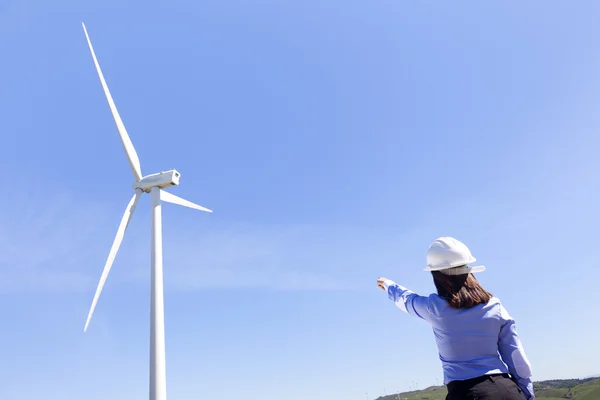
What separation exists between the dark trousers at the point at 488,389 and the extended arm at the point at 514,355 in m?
0.19

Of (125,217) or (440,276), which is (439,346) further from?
(125,217)

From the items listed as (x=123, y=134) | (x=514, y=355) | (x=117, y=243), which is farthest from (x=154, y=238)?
(x=514, y=355)

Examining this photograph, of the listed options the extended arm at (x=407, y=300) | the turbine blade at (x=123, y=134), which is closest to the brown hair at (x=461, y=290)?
the extended arm at (x=407, y=300)

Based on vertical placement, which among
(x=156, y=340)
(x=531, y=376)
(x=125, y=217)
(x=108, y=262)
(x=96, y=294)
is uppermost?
(x=125, y=217)

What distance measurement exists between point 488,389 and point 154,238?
24884mm

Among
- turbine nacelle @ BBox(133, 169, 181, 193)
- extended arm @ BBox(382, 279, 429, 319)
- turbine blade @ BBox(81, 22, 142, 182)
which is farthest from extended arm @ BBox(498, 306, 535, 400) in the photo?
turbine blade @ BBox(81, 22, 142, 182)

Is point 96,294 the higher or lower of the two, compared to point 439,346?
higher

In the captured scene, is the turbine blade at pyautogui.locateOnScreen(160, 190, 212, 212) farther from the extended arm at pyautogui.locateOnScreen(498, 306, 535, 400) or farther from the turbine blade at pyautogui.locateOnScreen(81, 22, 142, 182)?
the extended arm at pyautogui.locateOnScreen(498, 306, 535, 400)

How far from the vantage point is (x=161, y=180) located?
1109 inches

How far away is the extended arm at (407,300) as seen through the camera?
15.4ft

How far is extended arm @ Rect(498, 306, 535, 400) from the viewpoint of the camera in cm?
441

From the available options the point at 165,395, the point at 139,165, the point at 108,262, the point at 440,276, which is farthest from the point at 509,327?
the point at 139,165

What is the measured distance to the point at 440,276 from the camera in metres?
4.71

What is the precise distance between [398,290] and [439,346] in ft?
2.68
